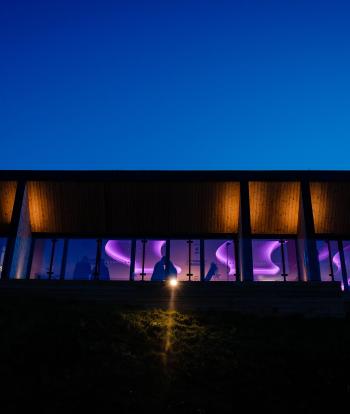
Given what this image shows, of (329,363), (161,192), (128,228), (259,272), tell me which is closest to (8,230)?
(128,228)

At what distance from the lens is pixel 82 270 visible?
22.6 m

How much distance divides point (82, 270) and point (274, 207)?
10.4m

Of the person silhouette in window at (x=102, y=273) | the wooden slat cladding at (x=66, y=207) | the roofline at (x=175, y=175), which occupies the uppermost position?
the roofline at (x=175, y=175)

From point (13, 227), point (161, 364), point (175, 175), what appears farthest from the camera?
point (175, 175)

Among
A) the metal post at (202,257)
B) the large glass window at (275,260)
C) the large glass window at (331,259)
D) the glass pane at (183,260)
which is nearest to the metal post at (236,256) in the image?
the large glass window at (275,260)

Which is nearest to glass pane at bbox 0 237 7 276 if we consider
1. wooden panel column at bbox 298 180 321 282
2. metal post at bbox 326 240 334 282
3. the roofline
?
the roofline

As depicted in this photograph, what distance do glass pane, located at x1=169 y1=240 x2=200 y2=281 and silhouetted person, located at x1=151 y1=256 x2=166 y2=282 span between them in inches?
16.3

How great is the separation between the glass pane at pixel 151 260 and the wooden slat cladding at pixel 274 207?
5054mm

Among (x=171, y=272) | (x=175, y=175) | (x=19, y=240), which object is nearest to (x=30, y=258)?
(x=19, y=240)

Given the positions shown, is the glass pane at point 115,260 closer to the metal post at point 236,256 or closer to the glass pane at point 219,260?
the glass pane at point 219,260

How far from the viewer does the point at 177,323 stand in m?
12.8

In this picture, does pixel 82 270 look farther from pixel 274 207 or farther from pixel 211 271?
pixel 274 207

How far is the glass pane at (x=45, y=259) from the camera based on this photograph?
73.9 ft

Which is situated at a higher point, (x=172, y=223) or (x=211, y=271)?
(x=172, y=223)
